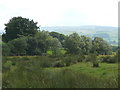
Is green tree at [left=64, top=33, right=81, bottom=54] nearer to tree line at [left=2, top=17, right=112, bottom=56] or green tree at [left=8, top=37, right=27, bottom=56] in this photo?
tree line at [left=2, top=17, right=112, bottom=56]

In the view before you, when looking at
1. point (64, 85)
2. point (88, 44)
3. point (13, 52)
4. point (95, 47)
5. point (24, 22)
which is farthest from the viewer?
point (24, 22)

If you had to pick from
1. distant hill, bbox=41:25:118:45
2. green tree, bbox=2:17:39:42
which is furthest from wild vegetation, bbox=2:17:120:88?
distant hill, bbox=41:25:118:45

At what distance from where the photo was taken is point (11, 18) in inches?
1827

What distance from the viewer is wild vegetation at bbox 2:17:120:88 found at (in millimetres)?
4230

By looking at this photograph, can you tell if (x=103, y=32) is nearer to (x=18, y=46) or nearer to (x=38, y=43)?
(x=38, y=43)

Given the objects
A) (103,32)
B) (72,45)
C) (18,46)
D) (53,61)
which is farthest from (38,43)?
(103,32)

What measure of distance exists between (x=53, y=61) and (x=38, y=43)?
17315 millimetres

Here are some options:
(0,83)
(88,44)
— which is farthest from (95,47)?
(0,83)

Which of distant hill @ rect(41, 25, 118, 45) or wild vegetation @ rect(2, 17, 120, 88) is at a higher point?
distant hill @ rect(41, 25, 118, 45)

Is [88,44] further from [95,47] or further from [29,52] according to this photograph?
[29,52]

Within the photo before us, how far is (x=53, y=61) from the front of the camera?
1230 centimetres

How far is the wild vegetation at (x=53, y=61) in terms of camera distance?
4230mm

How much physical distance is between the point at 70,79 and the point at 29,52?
86.8 feet

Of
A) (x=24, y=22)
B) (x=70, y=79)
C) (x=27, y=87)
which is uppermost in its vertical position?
(x=24, y=22)
